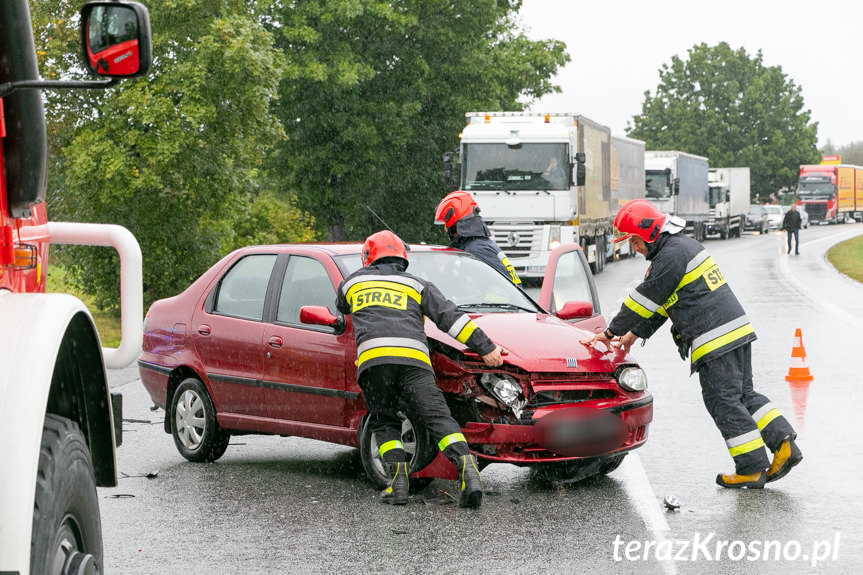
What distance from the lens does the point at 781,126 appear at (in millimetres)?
106500

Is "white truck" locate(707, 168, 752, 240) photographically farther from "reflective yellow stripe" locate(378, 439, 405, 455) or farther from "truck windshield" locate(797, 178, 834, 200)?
"reflective yellow stripe" locate(378, 439, 405, 455)

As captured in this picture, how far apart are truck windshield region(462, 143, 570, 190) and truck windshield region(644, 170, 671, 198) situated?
22126mm

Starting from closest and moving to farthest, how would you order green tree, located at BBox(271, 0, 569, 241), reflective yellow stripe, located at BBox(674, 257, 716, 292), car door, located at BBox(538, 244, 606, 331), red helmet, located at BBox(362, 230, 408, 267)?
red helmet, located at BBox(362, 230, 408, 267)
reflective yellow stripe, located at BBox(674, 257, 716, 292)
car door, located at BBox(538, 244, 606, 331)
green tree, located at BBox(271, 0, 569, 241)

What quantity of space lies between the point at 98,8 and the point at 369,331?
3.92 m

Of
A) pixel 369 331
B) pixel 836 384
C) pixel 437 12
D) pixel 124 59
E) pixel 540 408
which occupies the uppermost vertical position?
pixel 437 12

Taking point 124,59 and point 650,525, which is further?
point 650,525

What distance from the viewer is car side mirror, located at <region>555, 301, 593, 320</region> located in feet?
27.9

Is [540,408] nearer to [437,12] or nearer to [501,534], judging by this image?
[501,534]

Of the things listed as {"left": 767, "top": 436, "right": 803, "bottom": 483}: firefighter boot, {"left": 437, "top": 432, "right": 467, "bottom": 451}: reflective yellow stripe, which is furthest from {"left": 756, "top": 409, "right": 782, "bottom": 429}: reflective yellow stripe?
{"left": 437, "top": 432, "right": 467, "bottom": 451}: reflective yellow stripe

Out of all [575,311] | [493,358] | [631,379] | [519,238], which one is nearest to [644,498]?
[631,379]

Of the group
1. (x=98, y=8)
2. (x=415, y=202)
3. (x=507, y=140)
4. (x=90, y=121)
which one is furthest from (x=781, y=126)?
(x=98, y=8)

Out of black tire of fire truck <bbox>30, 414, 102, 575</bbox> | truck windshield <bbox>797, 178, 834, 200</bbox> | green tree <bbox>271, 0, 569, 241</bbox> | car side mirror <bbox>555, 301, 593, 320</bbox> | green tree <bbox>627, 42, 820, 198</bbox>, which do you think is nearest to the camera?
black tire of fire truck <bbox>30, 414, 102, 575</bbox>

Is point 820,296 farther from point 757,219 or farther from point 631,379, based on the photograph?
point 757,219

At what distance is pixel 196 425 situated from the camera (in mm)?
8773
